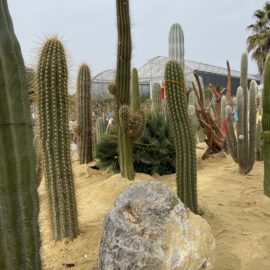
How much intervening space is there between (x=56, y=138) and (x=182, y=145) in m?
1.36

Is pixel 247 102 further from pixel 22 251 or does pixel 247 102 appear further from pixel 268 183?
→ pixel 22 251

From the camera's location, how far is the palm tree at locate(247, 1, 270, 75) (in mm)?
23922

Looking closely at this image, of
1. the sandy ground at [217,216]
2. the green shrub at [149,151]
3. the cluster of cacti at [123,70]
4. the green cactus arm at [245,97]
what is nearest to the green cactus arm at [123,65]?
the cluster of cacti at [123,70]

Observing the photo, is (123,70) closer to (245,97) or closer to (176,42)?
(245,97)

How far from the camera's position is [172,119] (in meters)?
4.13

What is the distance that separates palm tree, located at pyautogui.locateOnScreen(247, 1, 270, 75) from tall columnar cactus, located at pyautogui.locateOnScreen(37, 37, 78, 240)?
22.4 metres

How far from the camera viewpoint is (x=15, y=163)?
6.08 feet

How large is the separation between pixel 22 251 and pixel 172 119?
2.53 m

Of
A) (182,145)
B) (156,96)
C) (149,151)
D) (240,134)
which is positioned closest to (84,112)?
(149,151)

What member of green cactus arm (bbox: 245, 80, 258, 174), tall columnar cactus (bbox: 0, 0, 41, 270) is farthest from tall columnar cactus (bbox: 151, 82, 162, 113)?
tall columnar cactus (bbox: 0, 0, 41, 270)

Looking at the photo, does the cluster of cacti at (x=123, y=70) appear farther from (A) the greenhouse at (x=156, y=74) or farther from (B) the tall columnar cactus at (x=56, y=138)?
(A) the greenhouse at (x=156, y=74)

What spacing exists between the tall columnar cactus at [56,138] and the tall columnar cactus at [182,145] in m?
1.16

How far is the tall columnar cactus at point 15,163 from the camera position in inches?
71.4

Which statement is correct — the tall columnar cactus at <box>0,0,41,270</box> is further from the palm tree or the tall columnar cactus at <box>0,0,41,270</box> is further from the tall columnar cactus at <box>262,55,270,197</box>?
the palm tree
